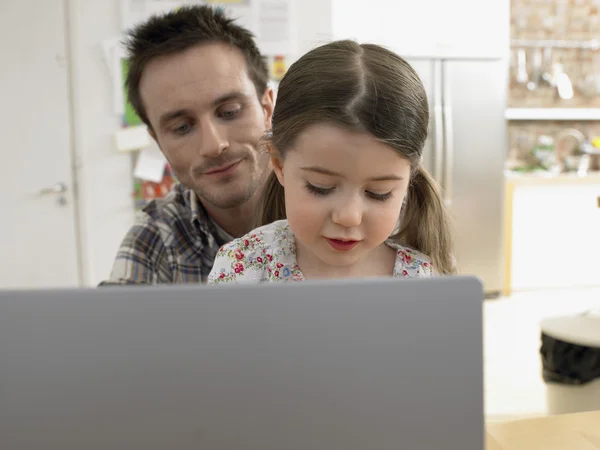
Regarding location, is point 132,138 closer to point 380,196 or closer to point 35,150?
point 35,150

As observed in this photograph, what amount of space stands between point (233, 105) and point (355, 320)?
1.11 m

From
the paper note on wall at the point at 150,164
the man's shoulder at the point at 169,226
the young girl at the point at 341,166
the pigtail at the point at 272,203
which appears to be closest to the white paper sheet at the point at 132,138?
the paper note on wall at the point at 150,164

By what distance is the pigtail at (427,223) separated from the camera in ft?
3.87

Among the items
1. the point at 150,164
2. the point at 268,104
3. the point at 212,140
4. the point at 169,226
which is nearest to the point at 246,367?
the point at 212,140

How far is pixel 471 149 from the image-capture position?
4.28m

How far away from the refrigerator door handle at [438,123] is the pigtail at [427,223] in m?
2.91

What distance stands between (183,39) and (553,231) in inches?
143

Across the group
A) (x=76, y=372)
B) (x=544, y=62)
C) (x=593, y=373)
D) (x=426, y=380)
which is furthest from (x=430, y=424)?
(x=544, y=62)

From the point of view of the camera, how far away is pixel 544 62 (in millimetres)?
5223

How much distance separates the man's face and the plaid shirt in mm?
90

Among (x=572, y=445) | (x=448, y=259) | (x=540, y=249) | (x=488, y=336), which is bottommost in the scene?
(x=488, y=336)

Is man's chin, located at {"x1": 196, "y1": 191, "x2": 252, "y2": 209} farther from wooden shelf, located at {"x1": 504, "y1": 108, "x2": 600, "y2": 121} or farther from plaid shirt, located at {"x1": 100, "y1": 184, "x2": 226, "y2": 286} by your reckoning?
wooden shelf, located at {"x1": 504, "y1": 108, "x2": 600, "y2": 121}

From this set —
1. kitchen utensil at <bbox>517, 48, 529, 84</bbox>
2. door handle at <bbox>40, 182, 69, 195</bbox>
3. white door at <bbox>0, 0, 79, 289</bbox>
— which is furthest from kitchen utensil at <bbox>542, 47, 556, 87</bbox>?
door handle at <bbox>40, 182, 69, 195</bbox>

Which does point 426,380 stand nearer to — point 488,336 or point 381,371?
point 381,371
